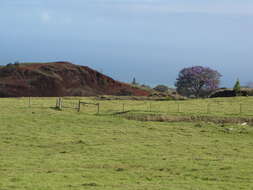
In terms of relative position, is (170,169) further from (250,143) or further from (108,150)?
(250,143)

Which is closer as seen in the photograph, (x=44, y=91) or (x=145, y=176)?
(x=145, y=176)

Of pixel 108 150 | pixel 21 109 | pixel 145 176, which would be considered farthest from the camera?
pixel 21 109

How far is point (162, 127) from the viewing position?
38531 millimetres

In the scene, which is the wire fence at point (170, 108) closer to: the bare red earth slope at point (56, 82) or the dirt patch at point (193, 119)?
the dirt patch at point (193, 119)

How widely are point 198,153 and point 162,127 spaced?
10.5 metres

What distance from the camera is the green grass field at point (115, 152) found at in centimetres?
1916

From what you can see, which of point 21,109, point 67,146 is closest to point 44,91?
point 21,109

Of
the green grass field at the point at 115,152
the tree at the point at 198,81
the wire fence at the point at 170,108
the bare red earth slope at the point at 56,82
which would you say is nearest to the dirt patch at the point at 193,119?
the green grass field at the point at 115,152

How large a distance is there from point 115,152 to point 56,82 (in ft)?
198

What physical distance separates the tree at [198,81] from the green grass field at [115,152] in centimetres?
4607

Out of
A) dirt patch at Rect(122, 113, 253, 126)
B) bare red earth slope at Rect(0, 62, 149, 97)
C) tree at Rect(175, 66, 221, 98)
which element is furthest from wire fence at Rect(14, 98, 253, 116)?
tree at Rect(175, 66, 221, 98)

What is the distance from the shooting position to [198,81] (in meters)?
93.8

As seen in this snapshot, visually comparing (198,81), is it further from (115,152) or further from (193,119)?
(115,152)

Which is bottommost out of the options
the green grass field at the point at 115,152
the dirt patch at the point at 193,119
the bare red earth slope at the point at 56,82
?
the green grass field at the point at 115,152
